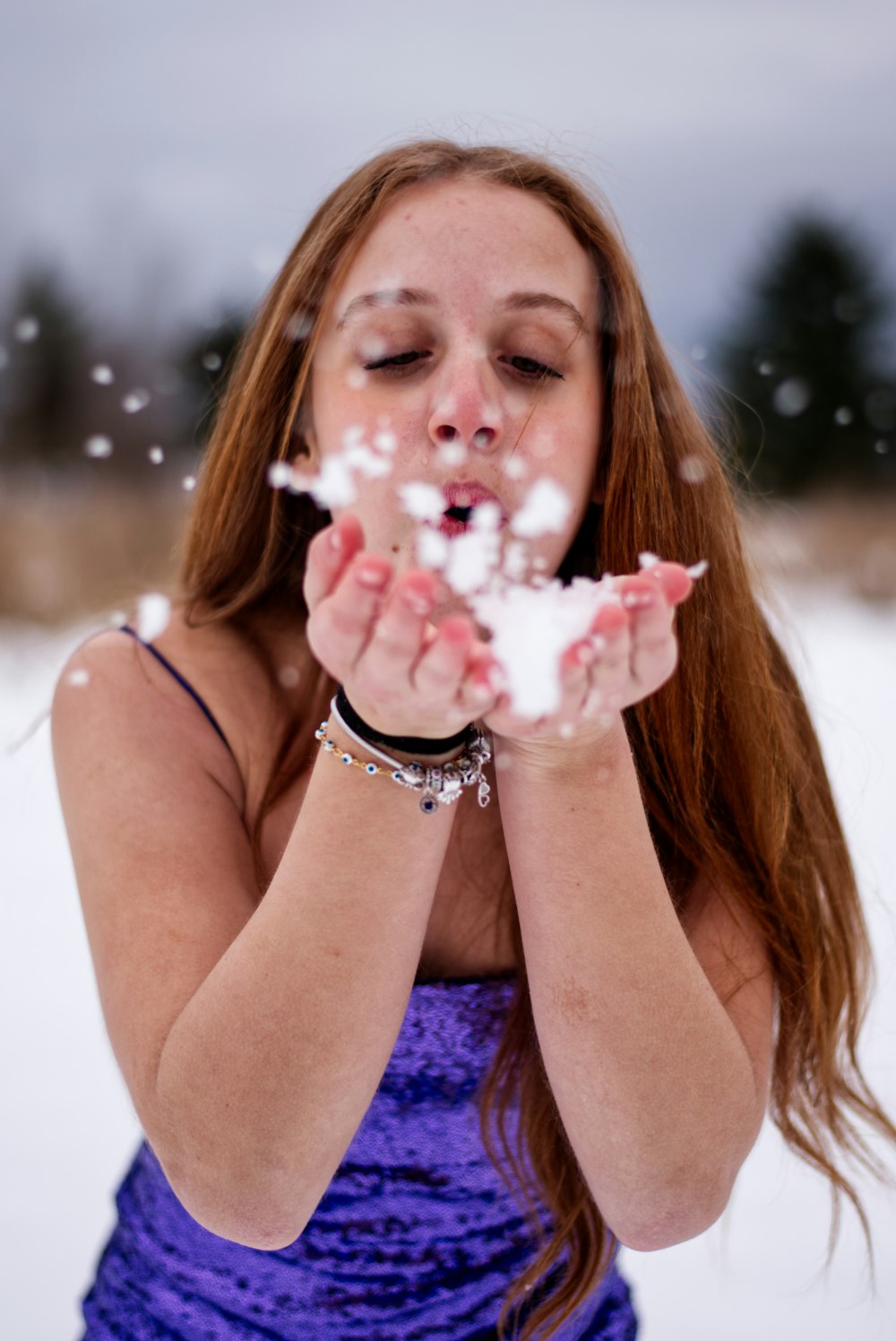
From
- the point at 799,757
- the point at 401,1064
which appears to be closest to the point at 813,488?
the point at 799,757

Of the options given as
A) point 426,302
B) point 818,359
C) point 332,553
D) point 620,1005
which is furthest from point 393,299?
point 818,359

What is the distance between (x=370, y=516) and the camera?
910 mm

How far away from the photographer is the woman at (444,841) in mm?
775

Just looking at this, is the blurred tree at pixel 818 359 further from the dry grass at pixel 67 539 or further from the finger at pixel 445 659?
the finger at pixel 445 659

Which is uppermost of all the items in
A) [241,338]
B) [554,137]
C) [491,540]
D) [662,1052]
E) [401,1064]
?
[554,137]

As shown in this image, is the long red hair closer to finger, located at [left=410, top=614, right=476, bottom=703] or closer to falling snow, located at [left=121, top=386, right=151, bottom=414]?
finger, located at [left=410, top=614, right=476, bottom=703]

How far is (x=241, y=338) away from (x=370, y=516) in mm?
543

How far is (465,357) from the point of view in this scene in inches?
36.3

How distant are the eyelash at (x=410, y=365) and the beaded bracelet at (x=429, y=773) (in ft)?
1.16

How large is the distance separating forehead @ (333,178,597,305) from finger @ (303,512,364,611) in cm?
40

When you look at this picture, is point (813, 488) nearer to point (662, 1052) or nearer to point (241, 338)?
point (241, 338)

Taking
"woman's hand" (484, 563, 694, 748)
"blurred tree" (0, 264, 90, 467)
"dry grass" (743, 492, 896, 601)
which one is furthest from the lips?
"blurred tree" (0, 264, 90, 467)

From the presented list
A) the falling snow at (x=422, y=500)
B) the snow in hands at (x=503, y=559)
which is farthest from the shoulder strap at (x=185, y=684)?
the falling snow at (x=422, y=500)

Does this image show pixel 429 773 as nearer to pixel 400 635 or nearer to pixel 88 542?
pixel 400 635
